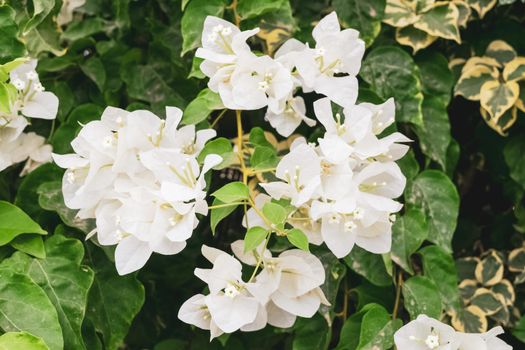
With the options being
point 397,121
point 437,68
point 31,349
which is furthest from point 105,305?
point 437,68

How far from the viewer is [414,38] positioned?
128 cm

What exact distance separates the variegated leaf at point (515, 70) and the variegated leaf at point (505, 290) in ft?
1.17

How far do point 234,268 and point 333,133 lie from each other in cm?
21

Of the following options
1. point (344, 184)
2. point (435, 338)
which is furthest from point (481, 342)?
point (344, 184)

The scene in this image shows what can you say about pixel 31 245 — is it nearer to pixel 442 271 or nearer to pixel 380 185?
pixel 380 185

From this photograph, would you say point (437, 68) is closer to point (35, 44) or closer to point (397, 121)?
point (397, 121)

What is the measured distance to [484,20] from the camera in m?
1.41

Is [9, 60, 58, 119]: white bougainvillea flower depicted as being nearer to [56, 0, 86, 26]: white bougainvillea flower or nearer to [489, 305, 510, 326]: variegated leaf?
[56, 0, 86, 26]: white bougainvillea flower

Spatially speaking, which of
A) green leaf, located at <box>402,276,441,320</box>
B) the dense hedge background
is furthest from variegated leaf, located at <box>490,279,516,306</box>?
green leaf, located at <box>402,276,441,320</box>

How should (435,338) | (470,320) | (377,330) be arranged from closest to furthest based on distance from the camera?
(435,338)
(377,330)
(470,320)

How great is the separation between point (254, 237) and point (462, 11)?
651 mm

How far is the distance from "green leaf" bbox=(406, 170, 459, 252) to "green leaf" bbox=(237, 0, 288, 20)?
35cm

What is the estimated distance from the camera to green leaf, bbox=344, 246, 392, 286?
1131 mm

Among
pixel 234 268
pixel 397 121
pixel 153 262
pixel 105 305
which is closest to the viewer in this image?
pixel 234 268
